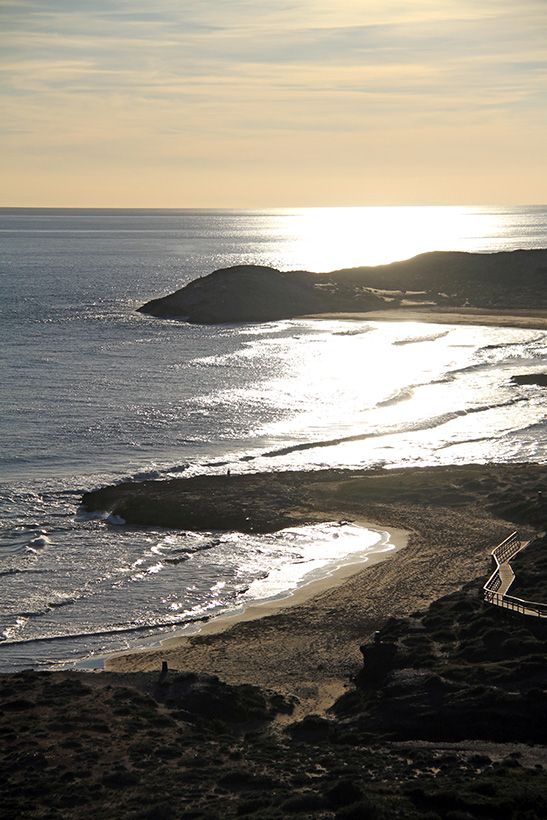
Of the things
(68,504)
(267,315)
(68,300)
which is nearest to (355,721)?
(68,504)

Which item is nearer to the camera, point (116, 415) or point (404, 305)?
point (116, 415)

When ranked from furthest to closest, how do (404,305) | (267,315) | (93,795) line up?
(404,305) < (267,315) < (93,795)

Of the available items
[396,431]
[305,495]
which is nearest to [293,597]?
[305,495]

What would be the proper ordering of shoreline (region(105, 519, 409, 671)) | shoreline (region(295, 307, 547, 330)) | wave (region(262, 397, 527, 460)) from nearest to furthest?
1. shoreline (region(105, 519, 409, 671))
2. wave (region(262, 397, 527, 460))
3. shoreline (region(295, 307, 547, 330))

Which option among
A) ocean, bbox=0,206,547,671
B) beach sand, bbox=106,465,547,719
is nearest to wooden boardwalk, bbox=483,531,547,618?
beach sand, bbox=106,465,547,719

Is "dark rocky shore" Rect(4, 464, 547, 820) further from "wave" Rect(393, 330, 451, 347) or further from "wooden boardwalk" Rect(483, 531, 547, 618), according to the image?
"wave" Rect(393, 330, 451, 347)

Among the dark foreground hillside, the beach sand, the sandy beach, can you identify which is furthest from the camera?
the sandy beach

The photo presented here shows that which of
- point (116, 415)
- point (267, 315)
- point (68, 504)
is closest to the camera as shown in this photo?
point (68, 504)

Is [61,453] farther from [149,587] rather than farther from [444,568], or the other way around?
[444,568]
